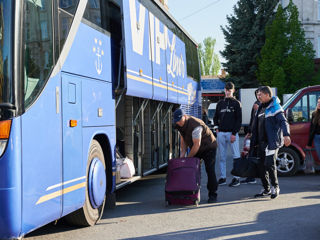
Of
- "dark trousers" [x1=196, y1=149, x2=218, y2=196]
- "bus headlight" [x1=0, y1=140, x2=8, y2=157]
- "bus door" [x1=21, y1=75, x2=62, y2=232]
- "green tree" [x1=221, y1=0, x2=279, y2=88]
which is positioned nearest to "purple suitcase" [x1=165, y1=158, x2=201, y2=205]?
"dark trousers" [x1=196, y1=149, x2=218, y2=196]

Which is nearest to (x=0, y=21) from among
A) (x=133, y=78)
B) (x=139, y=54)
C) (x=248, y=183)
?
(x=133, y=78)

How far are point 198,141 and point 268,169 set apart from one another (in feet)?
4.68

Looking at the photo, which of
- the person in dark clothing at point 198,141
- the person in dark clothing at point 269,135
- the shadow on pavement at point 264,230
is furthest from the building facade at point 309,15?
the shadow on pavement at point 264,230

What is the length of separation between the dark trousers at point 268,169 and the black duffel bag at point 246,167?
0.09 metres

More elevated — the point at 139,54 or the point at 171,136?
the point at 139,54

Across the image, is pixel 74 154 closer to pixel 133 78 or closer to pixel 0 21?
pixel 0 21

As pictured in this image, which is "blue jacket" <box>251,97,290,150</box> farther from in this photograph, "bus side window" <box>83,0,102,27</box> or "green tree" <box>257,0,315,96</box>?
"green tree" <box>257,0,315,96</box>

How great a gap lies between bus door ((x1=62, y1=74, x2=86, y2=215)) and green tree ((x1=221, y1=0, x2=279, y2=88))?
3369cm

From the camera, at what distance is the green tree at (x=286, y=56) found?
3631 cm

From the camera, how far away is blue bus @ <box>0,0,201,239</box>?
171 inches

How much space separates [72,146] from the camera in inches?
213

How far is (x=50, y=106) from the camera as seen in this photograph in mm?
4879

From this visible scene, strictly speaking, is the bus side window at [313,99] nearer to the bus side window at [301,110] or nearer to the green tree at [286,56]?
the bus side window at [301,110]

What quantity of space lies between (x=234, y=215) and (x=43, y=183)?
3239 millimetres
